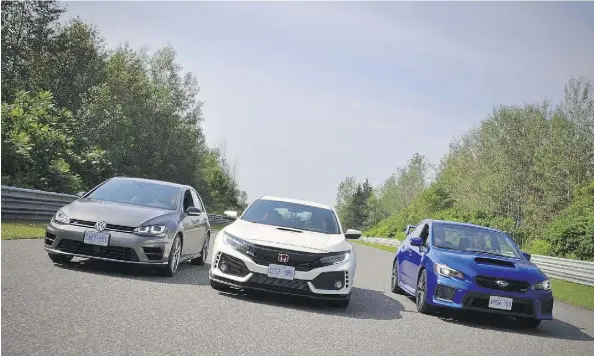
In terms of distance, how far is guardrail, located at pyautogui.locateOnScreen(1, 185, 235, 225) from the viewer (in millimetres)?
17984

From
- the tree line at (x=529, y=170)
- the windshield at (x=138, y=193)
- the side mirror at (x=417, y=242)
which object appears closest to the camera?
the side mirror at (x=417, y=242)

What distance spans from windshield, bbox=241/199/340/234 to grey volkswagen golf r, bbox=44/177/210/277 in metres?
1.44

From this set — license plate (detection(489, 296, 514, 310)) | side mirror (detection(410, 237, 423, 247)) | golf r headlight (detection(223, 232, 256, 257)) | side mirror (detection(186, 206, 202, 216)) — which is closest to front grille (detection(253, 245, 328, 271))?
golf r headlight (detection(223, 232, 256, 257))

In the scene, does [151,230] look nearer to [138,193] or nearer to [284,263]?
[138,193]

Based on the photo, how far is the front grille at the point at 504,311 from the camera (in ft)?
31.6

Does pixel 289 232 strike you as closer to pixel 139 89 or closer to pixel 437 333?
pixel 437 333

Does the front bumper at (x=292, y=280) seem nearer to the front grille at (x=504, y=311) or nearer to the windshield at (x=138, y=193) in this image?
the front grille at (x=504, y=311)

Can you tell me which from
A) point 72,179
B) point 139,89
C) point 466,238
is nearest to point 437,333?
point 466,238

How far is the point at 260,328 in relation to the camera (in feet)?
24.1

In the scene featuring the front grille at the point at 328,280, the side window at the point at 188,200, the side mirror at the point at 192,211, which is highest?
the side window at the point at 188,200

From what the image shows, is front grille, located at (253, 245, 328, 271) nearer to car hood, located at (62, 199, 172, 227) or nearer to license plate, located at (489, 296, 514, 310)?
car hood, located at (62, 199, 172, 227)

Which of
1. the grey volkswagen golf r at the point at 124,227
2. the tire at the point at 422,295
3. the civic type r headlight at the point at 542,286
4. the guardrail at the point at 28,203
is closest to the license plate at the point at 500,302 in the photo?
the civic type r headlight at the point at 542,286

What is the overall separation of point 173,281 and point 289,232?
223 cm

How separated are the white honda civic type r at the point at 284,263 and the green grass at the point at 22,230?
6.65 meters
